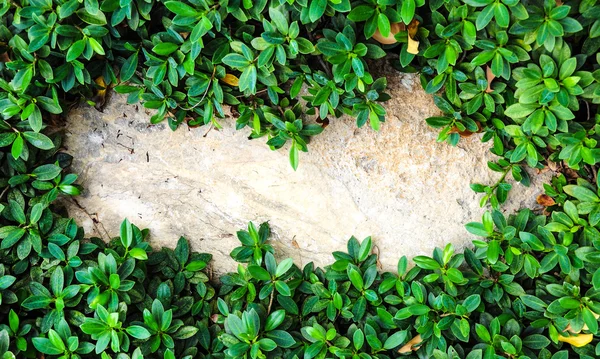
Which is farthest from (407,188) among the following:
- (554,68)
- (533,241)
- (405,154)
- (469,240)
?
(554,68)

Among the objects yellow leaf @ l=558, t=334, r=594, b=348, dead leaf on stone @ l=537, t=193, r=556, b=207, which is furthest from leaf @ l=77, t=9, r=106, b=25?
yellow leaf @ l=558, t=334, r=594, b=348

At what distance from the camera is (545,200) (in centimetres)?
254

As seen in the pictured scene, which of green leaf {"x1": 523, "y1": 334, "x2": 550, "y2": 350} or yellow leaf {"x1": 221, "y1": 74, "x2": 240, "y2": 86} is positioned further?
yellow leaf {"x1": 221, "y1": 74, "x2": 240, "y2": 86}

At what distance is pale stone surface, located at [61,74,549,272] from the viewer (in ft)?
8.50

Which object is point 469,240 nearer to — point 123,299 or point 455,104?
point 455,104

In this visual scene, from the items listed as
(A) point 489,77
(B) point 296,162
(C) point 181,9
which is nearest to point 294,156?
(B) point 296,162

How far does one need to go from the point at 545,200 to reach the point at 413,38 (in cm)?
94

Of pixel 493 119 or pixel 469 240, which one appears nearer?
pixel 493 119

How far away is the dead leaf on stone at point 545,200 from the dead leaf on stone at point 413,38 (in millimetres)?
865

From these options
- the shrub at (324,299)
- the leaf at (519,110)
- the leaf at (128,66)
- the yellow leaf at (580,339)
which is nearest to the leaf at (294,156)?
the shrub at (324,299)

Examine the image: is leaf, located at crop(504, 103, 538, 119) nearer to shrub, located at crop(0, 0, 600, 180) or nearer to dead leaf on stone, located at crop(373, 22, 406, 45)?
shrub, located at crop(0, 0, 600, 180)

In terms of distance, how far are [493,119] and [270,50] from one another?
100 cm

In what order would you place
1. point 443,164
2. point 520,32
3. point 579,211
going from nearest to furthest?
point 520,32
point 579,211
point 443,164

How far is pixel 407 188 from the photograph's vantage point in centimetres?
261
